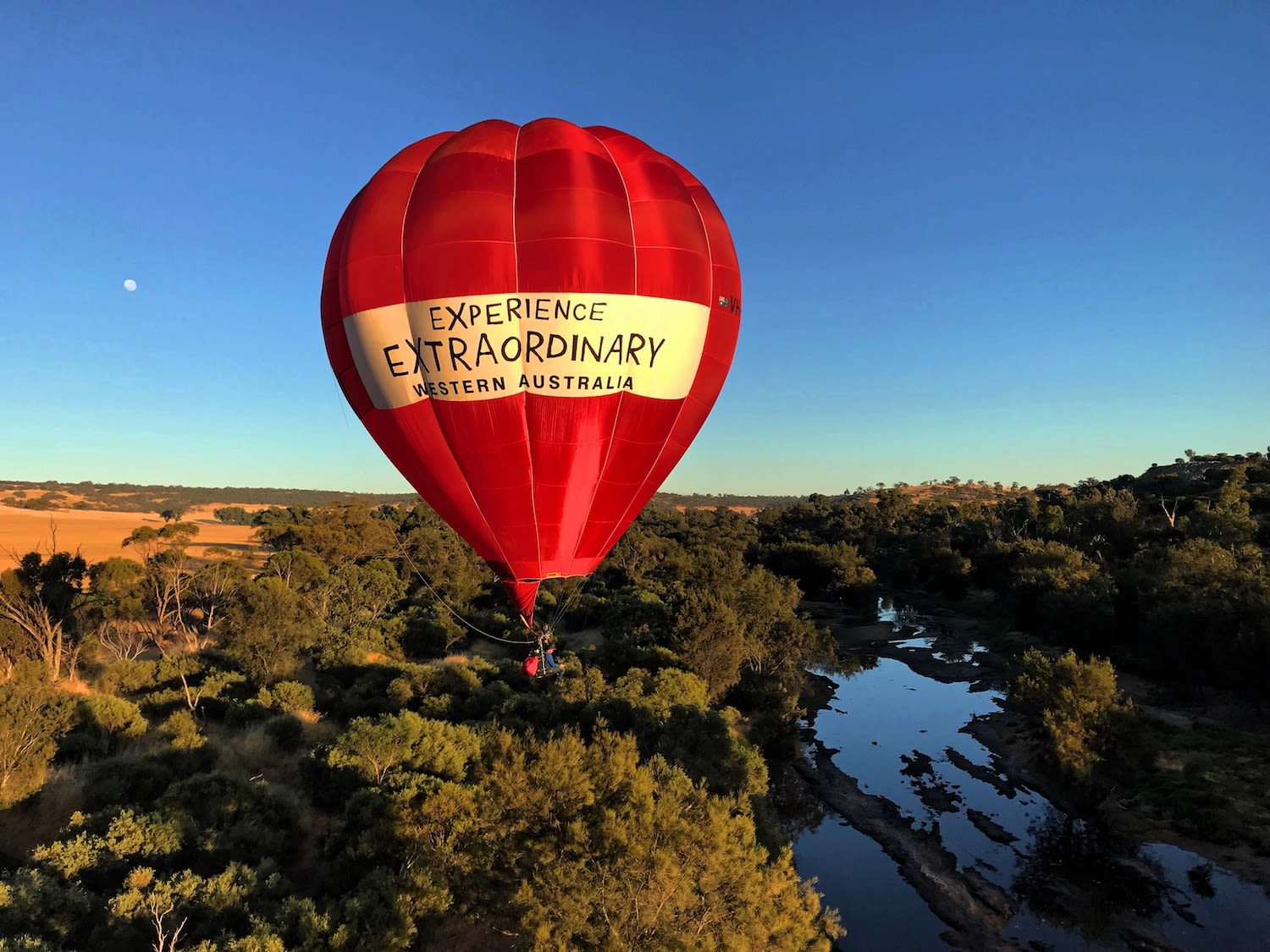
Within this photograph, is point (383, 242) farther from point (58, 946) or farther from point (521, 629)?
point (521, 629)

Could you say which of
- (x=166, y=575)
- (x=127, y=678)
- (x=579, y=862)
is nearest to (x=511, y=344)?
(x=579, y=862)

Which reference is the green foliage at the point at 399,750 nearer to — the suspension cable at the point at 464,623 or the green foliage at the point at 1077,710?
the suspension cable at the point at 464,623

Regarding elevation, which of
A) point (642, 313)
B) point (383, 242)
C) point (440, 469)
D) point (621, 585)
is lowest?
point (621, 585)

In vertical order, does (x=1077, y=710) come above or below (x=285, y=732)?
below

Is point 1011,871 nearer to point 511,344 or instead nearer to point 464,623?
point 511,344

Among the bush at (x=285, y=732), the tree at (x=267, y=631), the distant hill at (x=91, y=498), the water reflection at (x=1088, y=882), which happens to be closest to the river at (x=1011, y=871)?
the water reflection at (x=1088, y=882)

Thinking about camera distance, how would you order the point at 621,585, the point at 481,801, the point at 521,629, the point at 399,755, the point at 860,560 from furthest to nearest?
the point at 860,560 → the point at 621,585 → the point at 521,629 → the point at 399,755 → the point at 481,801

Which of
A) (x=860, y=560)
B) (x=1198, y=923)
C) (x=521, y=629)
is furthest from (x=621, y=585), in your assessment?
(x=1198, y=923)
